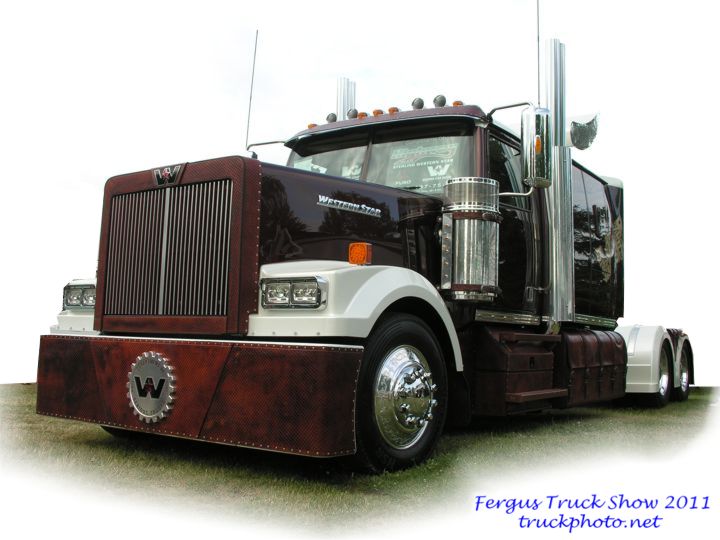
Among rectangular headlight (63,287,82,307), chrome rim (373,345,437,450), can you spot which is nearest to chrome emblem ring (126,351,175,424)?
rectangular headlight (63,287,82,307)

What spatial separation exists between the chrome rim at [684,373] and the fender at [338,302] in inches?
310

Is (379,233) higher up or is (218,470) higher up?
(379,233)

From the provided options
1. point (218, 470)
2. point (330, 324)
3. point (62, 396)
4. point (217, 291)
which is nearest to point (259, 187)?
point (217, 291)

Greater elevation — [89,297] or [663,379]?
[89,297]

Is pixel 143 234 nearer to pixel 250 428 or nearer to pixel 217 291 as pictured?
pixel 217 291

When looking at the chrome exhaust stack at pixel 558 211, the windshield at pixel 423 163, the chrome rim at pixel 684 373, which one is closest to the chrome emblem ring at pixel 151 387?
the windshield at pixel 423 163

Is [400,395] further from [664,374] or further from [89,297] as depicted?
[664,374]

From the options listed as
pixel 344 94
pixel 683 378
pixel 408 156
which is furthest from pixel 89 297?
pixel 683 378

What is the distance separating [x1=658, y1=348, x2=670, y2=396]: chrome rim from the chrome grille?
7.40 m

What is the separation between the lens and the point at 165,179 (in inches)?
200

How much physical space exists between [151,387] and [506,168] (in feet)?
11.7

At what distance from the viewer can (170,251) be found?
5.00 m

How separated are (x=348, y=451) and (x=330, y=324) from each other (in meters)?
0.72

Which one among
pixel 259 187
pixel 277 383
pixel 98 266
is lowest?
pixel 277 383
